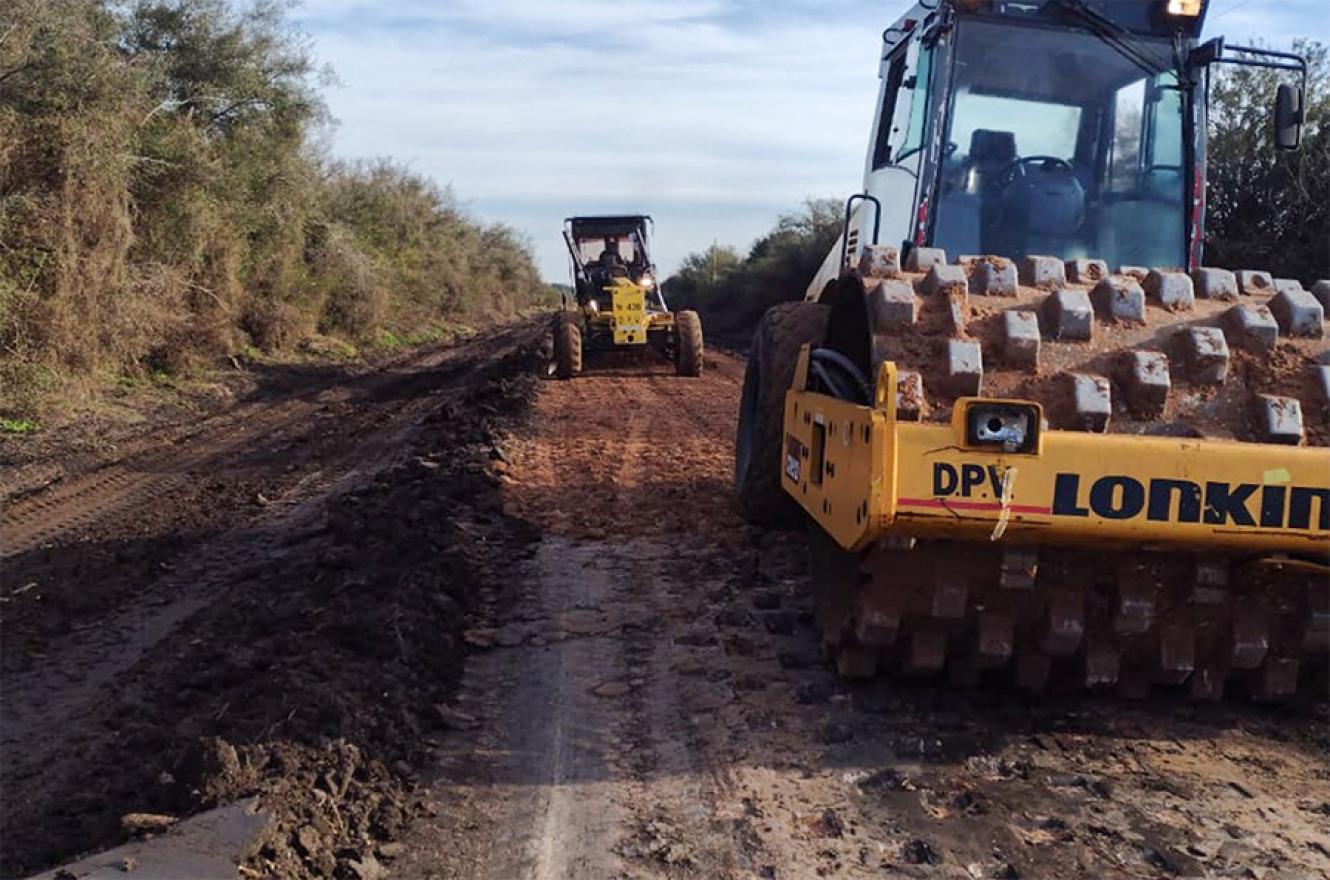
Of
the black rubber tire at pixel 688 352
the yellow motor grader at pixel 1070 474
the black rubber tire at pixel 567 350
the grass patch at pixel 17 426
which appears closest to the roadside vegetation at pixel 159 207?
the grass patch at pixel 17 426

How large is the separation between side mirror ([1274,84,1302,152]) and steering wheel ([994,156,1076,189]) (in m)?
0.93

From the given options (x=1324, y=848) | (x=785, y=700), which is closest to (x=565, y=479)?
(x=785, y=700)

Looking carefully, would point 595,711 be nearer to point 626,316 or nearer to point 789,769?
point 789,769

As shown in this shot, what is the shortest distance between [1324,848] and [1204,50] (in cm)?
389

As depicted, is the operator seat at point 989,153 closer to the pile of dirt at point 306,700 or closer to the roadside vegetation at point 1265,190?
the pile of dirt at point 306,700

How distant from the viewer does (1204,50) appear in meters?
5.77

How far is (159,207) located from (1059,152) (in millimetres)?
15884

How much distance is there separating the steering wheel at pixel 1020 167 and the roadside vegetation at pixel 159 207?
37.1ft

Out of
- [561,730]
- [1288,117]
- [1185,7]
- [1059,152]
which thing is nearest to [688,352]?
[1059,152]

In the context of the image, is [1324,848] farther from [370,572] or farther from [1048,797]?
[370,572]

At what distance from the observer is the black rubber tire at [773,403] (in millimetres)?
5934

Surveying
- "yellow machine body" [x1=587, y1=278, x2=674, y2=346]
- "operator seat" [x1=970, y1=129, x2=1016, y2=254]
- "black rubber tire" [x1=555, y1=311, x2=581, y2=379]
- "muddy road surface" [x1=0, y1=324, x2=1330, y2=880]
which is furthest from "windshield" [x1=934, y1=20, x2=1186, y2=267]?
"yellow machine body" [x1=587, y1=278, x2=674, y2=346]

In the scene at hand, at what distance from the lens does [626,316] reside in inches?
766

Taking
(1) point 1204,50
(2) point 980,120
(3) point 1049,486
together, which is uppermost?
(1) point 1204,50
